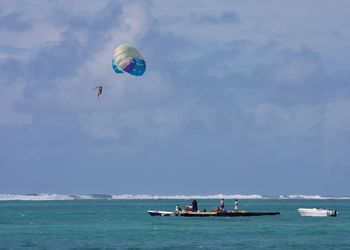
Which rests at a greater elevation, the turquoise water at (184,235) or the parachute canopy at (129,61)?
the parachute canopy at (129,61)

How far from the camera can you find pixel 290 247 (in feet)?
217

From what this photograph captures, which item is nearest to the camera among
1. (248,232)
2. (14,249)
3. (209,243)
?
(14,249)

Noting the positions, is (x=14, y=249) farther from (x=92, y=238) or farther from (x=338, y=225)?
(x=338, y=225)

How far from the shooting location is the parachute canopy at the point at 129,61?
221 feet

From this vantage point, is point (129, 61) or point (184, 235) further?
point (184, 235)

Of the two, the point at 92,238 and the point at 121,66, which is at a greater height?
the point at 121,66

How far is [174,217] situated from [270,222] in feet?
44.9

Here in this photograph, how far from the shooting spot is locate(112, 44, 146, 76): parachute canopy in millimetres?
67375

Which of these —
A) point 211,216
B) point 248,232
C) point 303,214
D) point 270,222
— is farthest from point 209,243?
point 303,214

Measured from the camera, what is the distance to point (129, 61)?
67.5 meters

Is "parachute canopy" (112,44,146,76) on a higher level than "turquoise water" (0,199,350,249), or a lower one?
higher

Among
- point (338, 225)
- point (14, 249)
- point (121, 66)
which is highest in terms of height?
point (121, 66)

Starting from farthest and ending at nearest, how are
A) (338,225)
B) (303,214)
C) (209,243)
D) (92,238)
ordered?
(303,214) < (338,225) < (92,238) < (209,243)

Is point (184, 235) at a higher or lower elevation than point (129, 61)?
lower
